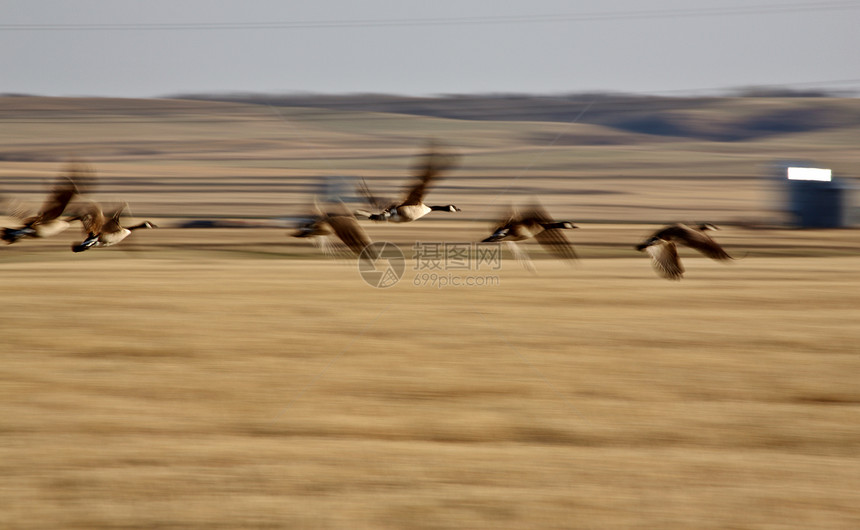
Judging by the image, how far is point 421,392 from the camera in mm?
9562

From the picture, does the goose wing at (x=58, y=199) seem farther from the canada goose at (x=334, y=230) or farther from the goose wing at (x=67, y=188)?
the canada goose at (x=334, y=230)

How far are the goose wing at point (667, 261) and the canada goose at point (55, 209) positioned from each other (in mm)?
3571

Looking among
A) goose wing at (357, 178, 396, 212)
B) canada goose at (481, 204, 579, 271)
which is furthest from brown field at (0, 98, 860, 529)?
canada goose at (481, 204, 579, 271)

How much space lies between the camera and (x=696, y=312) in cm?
1477

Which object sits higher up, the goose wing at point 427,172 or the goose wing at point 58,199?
the goose wing at point 427,172

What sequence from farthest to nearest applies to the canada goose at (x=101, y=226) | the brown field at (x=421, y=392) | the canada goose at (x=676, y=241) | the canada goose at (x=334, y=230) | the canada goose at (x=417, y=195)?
the brown field at (x=421, y=392) < the canada goose at (x=676, y=241) < the canada goose at (x=417, y=195) < the canada goose at (x=101, y=226) < the canada goose at (x=334, y=230)

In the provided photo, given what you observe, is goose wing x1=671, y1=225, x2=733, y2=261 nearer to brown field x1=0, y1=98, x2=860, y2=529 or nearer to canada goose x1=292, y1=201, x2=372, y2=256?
brown field x1=0, y1=98, x2=860, y2=529

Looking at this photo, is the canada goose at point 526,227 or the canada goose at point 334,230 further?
the canada goose at point 526,227

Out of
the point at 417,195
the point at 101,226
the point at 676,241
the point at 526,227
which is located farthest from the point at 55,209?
the point at 676,241

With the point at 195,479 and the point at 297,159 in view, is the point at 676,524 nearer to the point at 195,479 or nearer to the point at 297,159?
the point at 195,479

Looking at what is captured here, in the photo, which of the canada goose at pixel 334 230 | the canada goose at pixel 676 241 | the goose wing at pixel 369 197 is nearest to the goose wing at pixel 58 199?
the canada goose at pixel 334 230

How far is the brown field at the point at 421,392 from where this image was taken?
20.7 feet

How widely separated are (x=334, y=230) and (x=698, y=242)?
2.45 meters

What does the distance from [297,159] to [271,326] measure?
61.9 metres
